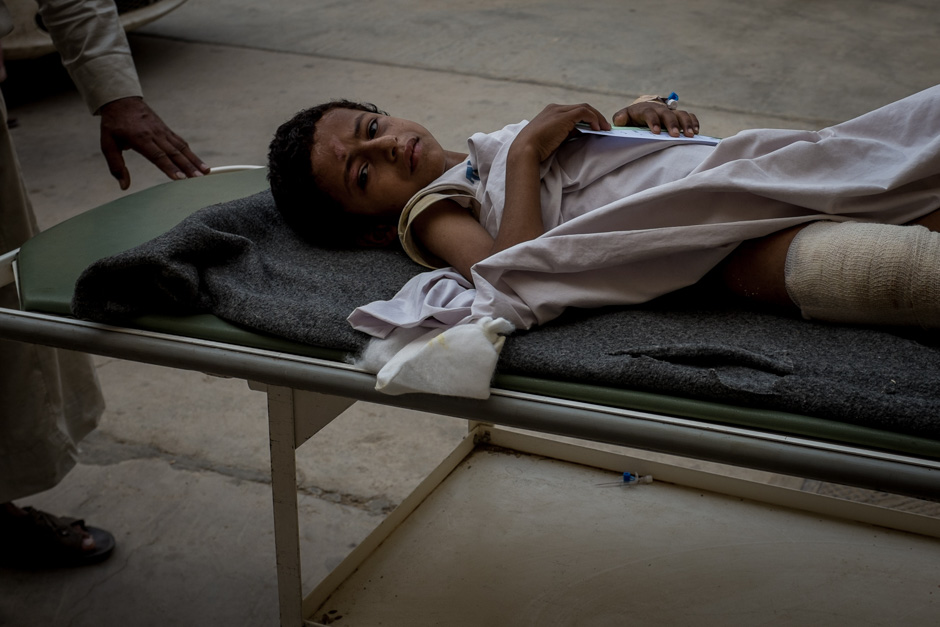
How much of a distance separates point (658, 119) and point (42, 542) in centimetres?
139

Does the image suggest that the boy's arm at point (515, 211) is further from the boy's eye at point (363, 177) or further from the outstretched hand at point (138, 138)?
the outstretched hand at point (138, 138)

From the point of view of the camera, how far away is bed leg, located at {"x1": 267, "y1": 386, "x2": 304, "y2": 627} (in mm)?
1307

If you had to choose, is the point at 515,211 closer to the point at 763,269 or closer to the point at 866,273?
the point at 763,269

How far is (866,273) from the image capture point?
3.62 ft

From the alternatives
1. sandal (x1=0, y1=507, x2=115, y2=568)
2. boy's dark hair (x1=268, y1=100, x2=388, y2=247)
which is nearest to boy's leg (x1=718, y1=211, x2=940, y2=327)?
boy's dark hair (x1=268, y1=100, x2=388, y2=247)

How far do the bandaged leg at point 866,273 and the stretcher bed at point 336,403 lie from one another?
0.19m

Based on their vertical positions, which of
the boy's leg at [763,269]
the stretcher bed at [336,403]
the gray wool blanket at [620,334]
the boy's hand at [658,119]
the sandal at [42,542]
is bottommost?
the sandal at [42,542]

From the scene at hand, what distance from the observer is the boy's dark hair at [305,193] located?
1.55 m

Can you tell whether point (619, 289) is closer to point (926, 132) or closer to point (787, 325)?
point (787, 325)

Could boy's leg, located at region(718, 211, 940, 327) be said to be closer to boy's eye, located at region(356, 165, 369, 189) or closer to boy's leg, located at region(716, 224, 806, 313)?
boy's leg, located at region(716, 224, 806, 313)

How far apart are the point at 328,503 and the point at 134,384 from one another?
28.2 inches

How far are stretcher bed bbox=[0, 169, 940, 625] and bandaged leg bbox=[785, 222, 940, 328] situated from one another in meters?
0.19

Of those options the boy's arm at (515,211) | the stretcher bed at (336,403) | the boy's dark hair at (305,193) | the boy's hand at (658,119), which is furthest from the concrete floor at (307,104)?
the boy's hand at (658,119)

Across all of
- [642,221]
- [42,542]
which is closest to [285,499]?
[642,221]
